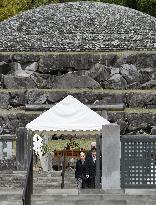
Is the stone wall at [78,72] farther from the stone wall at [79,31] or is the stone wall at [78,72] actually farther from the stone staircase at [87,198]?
the stone staircase at [87,198]

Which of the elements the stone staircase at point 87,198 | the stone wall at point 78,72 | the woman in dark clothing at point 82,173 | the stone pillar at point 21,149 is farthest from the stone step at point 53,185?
the stone wall at point 78,72

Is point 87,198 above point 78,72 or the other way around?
above

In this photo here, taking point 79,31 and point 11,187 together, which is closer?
point 11,187

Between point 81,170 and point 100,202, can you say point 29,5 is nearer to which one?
point 81,170

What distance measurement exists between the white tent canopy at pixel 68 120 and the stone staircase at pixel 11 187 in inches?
65.4

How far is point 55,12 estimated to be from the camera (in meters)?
41.0

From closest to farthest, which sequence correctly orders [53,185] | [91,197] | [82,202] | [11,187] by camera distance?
[82,202], [91,197], [11,187], [53,185]

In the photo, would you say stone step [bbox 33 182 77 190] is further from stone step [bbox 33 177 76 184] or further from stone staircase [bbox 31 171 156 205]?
stone staircase [bbox 31 171 156 205]

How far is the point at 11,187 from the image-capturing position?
20.8 metres

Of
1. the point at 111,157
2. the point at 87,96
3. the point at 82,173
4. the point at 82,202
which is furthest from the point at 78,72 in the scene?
the point at 82,202

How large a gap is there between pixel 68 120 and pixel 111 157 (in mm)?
2374

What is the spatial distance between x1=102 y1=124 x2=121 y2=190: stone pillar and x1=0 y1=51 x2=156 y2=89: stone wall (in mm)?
17186

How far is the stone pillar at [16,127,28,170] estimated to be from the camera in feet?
75.7

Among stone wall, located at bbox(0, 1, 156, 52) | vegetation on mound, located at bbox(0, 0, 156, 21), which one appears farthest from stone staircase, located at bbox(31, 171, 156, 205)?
vegetation on mound, located at bbox(0, 0, 156, 21)
